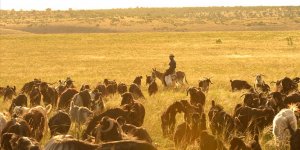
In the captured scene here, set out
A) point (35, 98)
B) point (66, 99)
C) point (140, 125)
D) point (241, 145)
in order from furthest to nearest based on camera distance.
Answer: point (35, 98) < point (66, 99) < point (140, 125) < point (241, 145)

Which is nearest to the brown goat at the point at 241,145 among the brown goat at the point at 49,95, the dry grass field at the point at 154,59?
the dry grass field at the point at 154,59

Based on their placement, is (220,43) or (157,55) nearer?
(157,55)

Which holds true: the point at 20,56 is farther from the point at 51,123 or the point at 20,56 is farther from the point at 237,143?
the point at 237,143

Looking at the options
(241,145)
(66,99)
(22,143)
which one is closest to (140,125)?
(241,145)

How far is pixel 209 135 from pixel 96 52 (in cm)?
4896

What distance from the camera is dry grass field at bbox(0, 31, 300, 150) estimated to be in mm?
24922

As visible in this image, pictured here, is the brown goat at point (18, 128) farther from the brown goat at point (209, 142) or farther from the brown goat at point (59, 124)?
the brown goat at point (209, 142)

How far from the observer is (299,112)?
52.7 ft

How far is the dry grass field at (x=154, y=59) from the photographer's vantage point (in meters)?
24.9

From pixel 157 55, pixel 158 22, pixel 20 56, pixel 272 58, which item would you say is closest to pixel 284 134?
pixel 272 58

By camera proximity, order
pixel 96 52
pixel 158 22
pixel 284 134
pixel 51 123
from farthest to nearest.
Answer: pixel 158 22 < pixel 96 52 < pixel 51 123 < pixel 284 134

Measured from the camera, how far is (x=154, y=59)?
51.3m

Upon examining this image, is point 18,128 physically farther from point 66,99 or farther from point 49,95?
point 49,95

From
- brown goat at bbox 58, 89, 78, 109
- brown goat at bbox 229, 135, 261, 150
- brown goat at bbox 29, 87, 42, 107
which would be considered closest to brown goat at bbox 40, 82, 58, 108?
brown goat at bbox 29, 87, 42, 107
